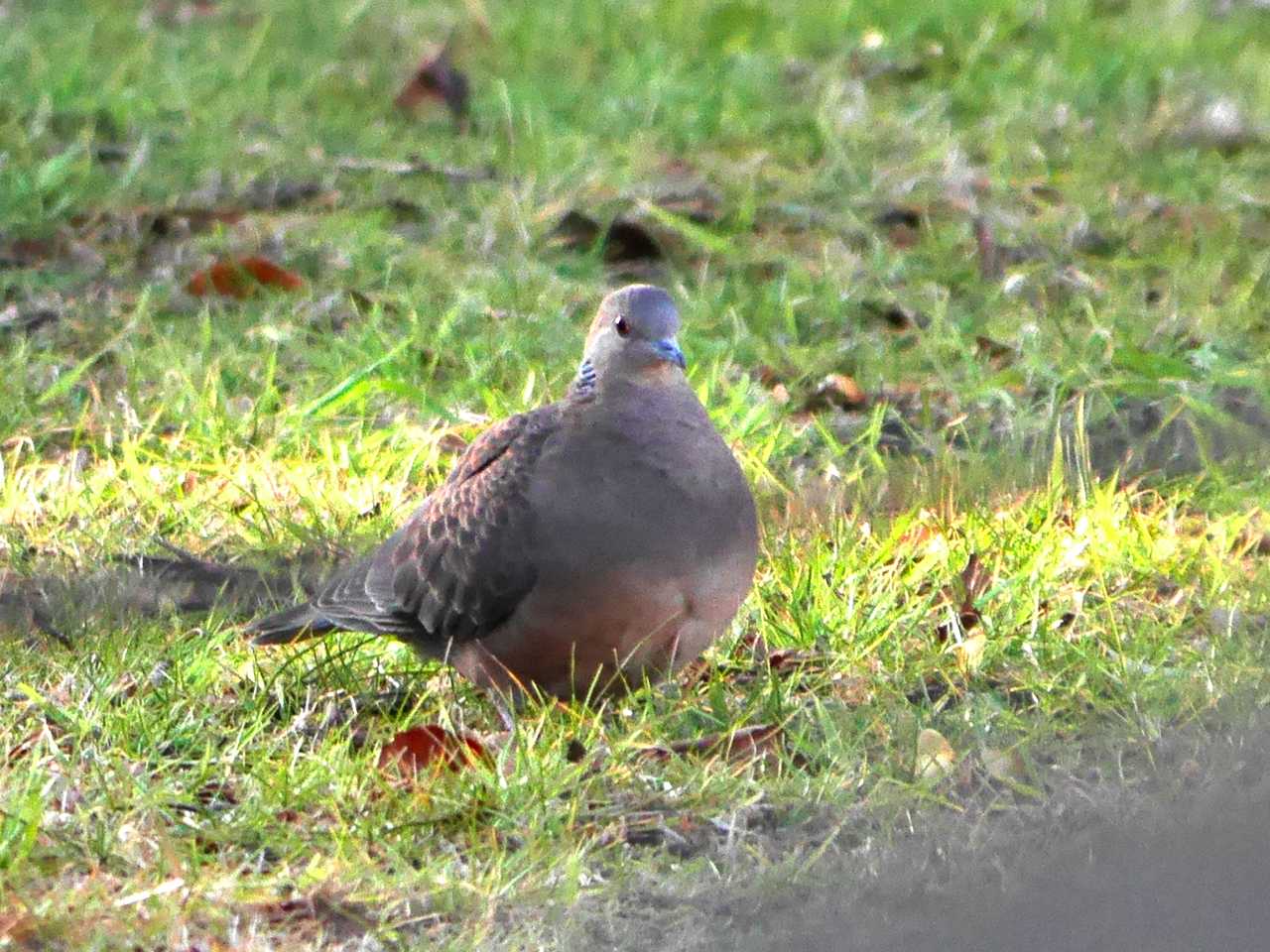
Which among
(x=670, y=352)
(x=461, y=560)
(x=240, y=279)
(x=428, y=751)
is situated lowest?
(x=240, y=279)

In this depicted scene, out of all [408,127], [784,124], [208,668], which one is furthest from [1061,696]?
[408,127]

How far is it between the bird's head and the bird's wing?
148 millimetres

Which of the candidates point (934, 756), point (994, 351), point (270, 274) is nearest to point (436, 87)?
point (270, 274)

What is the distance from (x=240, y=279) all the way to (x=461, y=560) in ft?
7.74

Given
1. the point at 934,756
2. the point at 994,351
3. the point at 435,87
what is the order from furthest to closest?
1. the point at 435,87
2. the point at 994,351
3. the point at 934,756

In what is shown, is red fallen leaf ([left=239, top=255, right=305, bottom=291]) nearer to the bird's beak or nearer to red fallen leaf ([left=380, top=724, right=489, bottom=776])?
the bird's beak

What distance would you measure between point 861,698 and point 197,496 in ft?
→ 5.52

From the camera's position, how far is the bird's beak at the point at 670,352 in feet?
11.7

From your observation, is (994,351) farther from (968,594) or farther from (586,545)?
(586,545)

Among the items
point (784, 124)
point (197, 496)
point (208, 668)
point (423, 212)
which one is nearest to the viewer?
point (208, 668)

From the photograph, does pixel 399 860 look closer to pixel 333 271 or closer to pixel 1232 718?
pixel 1232 718

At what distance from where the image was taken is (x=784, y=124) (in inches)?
268

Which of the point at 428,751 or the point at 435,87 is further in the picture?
the point at 435,87

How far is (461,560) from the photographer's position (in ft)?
11.6
